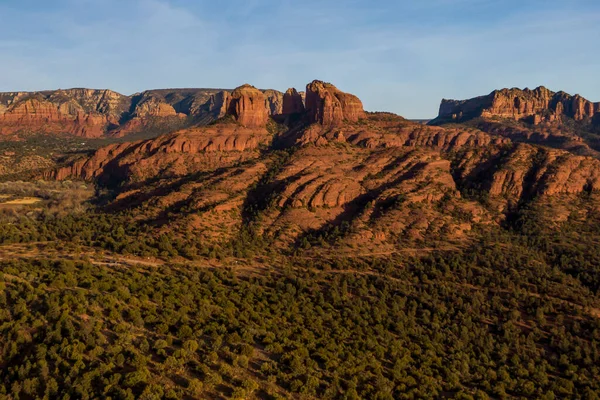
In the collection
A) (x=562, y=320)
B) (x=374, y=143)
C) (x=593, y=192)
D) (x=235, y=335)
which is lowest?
(x=562, y=320)

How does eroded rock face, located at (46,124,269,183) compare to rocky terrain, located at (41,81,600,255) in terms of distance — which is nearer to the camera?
rocky terrain, located at (41,81,600,255)

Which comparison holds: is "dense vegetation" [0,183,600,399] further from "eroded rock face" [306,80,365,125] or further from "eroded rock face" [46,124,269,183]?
"eroded rock face" [306,80,365,125]

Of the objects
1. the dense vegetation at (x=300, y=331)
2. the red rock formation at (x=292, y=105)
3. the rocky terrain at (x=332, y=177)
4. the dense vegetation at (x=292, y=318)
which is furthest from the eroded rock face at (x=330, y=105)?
the dense vegetation at (x=300, y=331)

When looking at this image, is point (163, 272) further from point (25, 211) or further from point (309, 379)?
point (25, 211)

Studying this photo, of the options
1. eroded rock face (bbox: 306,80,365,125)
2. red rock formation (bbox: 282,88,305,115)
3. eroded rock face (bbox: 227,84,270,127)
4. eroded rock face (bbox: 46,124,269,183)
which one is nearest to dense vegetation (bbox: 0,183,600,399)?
eroded rock face (bbox: 46,124,269,183)

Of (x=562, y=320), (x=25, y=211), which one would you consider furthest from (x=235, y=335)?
(x=25, y=211)
